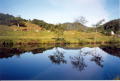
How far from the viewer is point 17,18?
32188 millimetres

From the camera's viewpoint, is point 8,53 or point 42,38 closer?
point 8,53

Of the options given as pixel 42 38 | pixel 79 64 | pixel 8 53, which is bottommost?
pixel 79 64

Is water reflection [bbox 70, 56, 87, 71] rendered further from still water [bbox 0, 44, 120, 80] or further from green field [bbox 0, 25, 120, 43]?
green field [bbox 0, 25, 120, 43]

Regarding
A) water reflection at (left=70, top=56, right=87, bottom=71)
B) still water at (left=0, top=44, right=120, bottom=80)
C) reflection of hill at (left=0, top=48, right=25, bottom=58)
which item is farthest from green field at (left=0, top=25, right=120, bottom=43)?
water reflection at (left=70, top=56, right=87, bottom=71)

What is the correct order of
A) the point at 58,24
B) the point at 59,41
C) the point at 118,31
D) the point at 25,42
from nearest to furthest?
the point at 25,42
the point at 59,41
the point at 58,24
the point at 118,31

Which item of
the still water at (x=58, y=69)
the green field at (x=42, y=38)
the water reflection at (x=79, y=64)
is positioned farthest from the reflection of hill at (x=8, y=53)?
the green field at (x=42, y=38)

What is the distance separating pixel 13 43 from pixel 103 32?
19977mm

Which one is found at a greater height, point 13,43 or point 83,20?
point 83,20

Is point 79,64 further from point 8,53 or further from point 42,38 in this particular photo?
point 42,38

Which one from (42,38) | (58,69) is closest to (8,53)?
(58,69)

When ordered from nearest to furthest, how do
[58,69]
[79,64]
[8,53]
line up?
[58,69]
[79,64]
[8,53]

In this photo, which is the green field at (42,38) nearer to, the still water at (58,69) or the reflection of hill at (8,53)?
the reflection of hill at (8,53)

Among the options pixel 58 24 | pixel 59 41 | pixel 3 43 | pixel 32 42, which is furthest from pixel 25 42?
pixel 58 24

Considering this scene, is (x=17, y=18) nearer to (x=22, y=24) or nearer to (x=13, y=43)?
(x=22, y=24)
